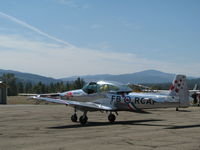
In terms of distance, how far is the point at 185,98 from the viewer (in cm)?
1766

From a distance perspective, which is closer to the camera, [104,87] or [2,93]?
[104,87]

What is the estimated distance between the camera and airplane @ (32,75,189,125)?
1750 cm

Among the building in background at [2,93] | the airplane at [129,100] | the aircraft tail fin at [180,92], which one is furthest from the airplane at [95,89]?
the building in background at [2,93]

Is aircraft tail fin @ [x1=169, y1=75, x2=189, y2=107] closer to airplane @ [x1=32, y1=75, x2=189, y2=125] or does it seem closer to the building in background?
airplane @ [x1=32, y1=75, x2=189, y2=125]

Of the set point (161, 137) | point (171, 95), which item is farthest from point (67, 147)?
point (171, 95)

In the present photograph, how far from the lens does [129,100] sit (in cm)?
1797

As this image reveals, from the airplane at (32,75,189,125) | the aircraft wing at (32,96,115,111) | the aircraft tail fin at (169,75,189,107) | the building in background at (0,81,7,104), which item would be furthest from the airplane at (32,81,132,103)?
the building in background at (0,81,7,104)

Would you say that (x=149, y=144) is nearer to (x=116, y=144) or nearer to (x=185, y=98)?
(x=116, y=144)

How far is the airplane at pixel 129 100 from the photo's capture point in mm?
17500

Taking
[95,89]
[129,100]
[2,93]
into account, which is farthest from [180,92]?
[2,93]

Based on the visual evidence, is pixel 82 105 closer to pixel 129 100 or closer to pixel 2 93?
pixel 129 100

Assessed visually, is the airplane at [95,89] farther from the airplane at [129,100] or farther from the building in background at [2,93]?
the building in background at [2,93]

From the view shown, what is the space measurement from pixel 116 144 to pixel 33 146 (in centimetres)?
241

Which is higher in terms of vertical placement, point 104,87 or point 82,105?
point 104,87
